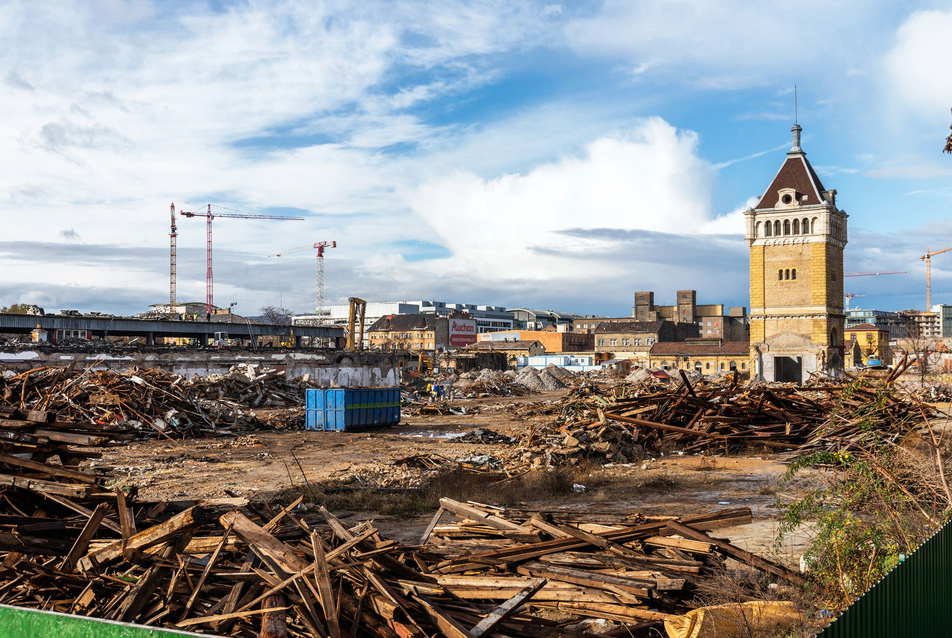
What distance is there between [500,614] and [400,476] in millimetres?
10907

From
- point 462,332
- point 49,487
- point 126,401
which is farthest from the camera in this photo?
point 462,332

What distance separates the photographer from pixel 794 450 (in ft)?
66.4

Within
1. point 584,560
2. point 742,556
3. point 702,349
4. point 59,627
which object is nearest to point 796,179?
point 702,349

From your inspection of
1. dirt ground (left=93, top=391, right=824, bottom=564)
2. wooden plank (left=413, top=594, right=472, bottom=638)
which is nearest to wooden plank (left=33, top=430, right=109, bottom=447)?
dirt ground (left=93, top=391, right=824, bottom=564)

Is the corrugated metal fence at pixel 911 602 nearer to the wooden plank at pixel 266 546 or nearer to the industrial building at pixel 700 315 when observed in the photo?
the wooden plank at pixel 266 546

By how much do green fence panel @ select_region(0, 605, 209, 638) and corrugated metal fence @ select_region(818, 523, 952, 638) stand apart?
132 inches

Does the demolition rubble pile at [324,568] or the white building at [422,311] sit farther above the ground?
the white building at [422,311]

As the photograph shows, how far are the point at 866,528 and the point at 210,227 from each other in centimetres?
15373

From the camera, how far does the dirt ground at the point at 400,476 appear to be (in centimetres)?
1265

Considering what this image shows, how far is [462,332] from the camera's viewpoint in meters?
121

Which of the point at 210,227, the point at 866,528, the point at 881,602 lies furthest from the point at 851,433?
the point at 210,227

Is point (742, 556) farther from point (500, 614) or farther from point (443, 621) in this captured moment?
point (443, 621)

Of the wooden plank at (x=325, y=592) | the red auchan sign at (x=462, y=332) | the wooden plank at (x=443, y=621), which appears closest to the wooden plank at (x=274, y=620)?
the wooden plank at (x=325, y=592)

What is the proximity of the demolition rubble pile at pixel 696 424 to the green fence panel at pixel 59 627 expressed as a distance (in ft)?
48.5
